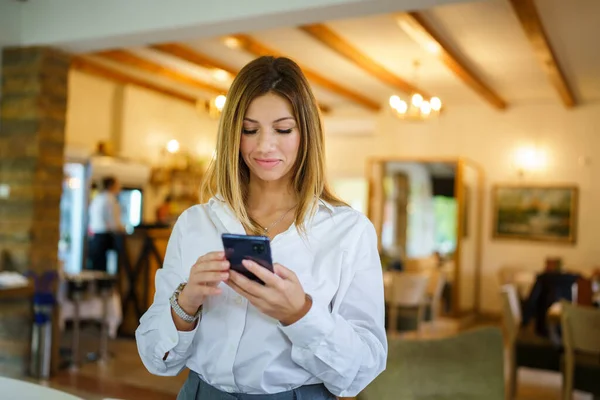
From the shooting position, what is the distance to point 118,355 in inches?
234

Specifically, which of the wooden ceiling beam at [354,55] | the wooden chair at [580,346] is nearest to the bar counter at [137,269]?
the wooden ceiling beam at [354,55]

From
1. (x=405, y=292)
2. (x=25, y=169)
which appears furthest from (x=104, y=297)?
(x=405, y=292)

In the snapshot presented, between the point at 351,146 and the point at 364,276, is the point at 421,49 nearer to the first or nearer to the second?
the point at 351,146

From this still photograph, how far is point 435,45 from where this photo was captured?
247 inches

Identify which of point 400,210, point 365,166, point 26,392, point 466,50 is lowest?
point 26,392

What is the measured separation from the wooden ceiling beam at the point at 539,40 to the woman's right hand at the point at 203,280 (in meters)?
4.59

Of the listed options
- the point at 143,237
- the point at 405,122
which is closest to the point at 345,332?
the point at 143,237

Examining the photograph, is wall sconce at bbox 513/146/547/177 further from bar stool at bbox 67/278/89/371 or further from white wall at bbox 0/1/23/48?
white wall at bbox 0/1/23/48

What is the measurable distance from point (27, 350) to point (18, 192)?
1.36 meters

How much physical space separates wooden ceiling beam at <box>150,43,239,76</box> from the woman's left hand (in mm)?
5949

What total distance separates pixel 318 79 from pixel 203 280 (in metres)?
7.41

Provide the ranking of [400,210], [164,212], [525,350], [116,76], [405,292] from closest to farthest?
[525,350] < [405,292] < [116,76] < [164,212] < [400,210]

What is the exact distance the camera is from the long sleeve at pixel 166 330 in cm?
120

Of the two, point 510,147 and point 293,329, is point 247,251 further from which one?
point 510,147
